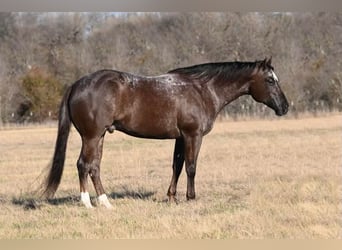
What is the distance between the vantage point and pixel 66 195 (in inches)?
345

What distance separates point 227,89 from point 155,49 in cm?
1988

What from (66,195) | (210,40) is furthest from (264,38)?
(66,195)

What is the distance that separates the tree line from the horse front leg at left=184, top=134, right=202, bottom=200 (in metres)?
16.0

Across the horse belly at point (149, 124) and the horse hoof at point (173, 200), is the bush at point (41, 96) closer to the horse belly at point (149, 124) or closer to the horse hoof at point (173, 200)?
the horse belly at point (149, 124)

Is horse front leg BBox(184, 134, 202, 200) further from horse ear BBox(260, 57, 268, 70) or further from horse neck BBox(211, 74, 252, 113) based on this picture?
horse ear BBox(260, 57, 268, 70)

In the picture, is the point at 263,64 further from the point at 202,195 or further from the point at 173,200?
the point at 173,200

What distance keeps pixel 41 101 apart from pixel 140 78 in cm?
1675

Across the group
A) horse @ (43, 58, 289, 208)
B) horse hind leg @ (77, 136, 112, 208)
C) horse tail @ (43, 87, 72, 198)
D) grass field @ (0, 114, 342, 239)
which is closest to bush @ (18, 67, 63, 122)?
grass field @ (0, 114, 342, 239)

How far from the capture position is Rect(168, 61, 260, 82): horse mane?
8062 millimetres

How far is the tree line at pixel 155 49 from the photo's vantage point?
81.8ft

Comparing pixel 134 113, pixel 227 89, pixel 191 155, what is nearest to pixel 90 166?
pixel 134 113

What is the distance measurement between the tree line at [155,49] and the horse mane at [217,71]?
15.5 meters

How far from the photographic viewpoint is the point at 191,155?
778 centimetres

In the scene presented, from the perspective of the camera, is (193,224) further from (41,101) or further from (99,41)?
(99,41)
